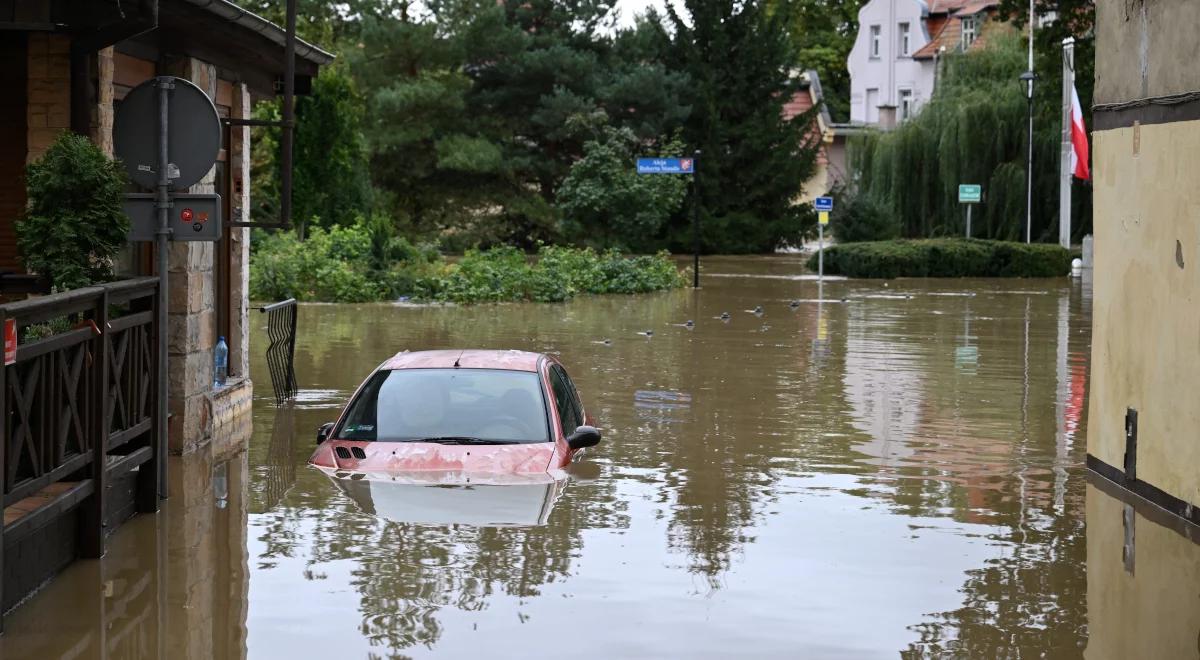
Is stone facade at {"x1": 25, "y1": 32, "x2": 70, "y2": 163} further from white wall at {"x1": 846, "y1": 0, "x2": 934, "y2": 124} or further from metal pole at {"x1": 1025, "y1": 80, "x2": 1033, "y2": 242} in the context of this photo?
white wall at {"x1": 846, "y1": 0, "x2": 934, "y2": 124}

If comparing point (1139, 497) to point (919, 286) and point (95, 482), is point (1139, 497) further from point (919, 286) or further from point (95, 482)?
point (919, 286)

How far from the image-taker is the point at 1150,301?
1271cm

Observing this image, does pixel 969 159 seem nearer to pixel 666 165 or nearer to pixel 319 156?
pixel 666 165

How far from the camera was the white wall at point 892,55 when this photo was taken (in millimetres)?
81062

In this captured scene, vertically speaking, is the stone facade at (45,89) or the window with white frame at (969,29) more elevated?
the window with white frame at (969,29)

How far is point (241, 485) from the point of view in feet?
43.0

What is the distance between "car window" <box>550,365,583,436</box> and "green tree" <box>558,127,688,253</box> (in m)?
43.4

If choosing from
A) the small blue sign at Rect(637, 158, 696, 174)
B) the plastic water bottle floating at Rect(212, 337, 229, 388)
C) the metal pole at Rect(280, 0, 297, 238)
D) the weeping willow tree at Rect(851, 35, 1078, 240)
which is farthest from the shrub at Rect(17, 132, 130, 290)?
the weeping willow tree at Rect(851, 35, 1078, 240)

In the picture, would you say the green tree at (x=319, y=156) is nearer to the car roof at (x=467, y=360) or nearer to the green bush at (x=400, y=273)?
the green bush at (x=400, y=273)

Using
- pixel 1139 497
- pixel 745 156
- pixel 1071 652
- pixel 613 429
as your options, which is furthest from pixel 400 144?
pixel 1071 652

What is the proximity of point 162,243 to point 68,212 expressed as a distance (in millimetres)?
1031

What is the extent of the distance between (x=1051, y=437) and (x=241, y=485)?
26.1ft

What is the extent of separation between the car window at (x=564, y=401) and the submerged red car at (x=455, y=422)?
3 cm

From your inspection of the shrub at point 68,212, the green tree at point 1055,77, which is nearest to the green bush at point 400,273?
the green tree at point 1055,77
